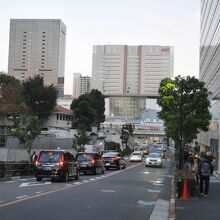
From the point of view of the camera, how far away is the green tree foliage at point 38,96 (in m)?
81.5

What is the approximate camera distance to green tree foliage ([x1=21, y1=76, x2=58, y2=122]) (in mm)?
81500

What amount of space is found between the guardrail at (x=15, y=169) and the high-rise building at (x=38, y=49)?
472 ft

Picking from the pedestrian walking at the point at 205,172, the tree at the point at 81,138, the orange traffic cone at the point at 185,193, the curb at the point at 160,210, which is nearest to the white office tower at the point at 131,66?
the tree at the point at 81,138

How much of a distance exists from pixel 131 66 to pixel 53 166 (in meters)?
173

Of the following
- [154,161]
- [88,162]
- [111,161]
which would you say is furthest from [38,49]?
[88,162]

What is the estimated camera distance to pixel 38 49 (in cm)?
19000

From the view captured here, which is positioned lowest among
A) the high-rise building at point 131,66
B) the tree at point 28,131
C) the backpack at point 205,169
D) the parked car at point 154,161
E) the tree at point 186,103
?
the parked car at point 154,161

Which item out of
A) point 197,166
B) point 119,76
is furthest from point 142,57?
point 197,166

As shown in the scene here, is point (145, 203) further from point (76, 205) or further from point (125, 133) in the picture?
point (125, 133)

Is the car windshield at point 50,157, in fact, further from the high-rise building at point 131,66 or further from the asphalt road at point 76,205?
the high-rise building at point 131,66

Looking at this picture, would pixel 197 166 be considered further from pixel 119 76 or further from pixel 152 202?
pixel 119 76

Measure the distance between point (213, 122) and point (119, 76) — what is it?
142 meters

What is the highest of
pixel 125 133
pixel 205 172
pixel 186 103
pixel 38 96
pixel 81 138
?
pixel 38 96

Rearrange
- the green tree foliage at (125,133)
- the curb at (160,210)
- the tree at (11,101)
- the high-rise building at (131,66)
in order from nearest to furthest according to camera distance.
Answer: the curb at (160,210) < the tree at (11,101) < the green tree foliage at (125,133) < the high-rise building at (131,66)
